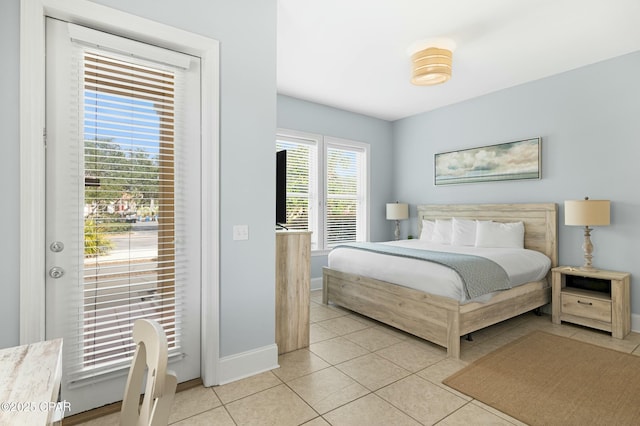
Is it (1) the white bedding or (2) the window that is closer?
(1) the white bedding

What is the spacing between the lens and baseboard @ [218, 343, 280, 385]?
2336 mm

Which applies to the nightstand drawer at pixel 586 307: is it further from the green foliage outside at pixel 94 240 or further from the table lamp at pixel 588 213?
the green foliage outside at pixel 94 240

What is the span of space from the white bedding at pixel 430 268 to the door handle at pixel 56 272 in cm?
264

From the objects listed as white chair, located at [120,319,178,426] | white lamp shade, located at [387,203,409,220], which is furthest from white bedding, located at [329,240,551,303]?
white chair, located at [120,319,178,426]

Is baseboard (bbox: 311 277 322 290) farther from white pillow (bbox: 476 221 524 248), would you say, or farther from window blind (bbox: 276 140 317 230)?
white pillow (bbox: 476 221 524 248)

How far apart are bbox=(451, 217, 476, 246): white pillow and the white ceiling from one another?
1.81 meters

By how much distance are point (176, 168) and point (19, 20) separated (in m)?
1.05

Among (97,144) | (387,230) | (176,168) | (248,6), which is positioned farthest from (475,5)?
(387,230)

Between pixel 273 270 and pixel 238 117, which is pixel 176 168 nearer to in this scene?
pixel 238 117

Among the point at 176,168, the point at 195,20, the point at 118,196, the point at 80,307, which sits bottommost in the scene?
the point at 80,307

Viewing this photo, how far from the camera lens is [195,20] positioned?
222 centimetres

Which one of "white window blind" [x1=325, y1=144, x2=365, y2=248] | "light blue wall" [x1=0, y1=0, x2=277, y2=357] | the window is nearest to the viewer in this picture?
"light blue wall" [x1=0, y1=0, x2=277, y2=357]

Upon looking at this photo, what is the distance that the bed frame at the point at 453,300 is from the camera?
281cm

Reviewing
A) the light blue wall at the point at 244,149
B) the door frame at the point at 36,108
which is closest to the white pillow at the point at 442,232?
the light blue wall at the point at 244,149
